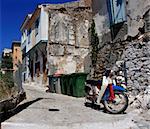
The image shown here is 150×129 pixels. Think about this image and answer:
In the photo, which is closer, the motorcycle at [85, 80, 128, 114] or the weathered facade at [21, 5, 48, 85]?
the motorcycle at [85, 80, 128, 114]

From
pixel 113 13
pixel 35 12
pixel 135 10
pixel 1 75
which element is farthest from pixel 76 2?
pixel 1 75

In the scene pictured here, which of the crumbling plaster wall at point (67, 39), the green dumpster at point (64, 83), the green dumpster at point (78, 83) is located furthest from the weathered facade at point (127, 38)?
the crumbling plaster wall at point (67, 39)

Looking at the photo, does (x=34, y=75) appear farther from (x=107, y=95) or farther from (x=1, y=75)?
(x=107, y=95)

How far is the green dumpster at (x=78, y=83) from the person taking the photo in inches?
574

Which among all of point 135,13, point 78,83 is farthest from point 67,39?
point 135,13

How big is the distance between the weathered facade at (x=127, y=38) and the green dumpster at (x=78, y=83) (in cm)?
148

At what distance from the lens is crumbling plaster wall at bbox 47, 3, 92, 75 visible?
24.1 metres

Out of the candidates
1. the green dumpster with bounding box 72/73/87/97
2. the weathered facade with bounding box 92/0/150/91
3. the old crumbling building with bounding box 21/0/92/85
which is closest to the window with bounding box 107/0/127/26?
the weathered facade with bounding box 92/0/150/91

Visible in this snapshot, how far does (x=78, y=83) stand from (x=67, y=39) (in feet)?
33.5

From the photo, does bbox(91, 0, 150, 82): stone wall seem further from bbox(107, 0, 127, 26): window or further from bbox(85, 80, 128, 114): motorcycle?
bbox(85, 80, 128, 114): motorcycle

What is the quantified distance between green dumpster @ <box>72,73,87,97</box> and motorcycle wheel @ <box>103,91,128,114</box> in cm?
502

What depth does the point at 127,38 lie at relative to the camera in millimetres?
13094

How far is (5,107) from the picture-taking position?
9.16m

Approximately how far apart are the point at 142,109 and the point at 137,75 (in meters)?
2.21
